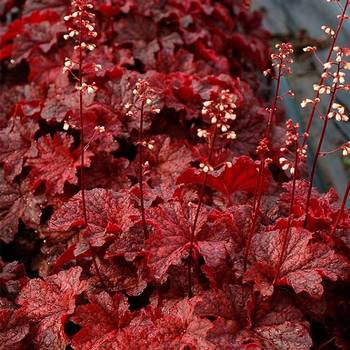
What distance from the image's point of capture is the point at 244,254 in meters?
1.89

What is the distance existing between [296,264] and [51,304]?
0.76 metres

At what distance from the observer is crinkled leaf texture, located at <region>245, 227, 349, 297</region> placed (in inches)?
67.9

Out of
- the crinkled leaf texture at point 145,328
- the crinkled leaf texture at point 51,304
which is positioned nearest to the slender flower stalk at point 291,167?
the crinkled leaf texture at point 145,328

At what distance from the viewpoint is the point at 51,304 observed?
1.87 metres

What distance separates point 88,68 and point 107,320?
124 cm

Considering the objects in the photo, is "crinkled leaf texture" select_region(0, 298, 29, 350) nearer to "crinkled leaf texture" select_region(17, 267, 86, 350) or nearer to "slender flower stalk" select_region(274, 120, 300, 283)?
"crinkled leaf texture" select_region(17, 267, 86, 350)

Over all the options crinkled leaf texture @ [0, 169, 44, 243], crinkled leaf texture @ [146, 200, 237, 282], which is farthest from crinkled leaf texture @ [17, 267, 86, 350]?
crinkled leaf texture @ [0, 169, 44, 243]

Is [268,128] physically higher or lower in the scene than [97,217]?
higher

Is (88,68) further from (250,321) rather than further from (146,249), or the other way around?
(250,321)

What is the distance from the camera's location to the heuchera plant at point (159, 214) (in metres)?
1.71

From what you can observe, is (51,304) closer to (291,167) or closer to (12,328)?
(12,328)

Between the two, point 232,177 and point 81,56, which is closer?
point 81,56

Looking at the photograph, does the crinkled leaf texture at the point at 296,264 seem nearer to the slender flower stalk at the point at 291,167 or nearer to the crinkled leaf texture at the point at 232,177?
the slender flower stalk at the point at 291,167

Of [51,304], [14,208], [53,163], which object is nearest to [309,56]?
[53,163]
